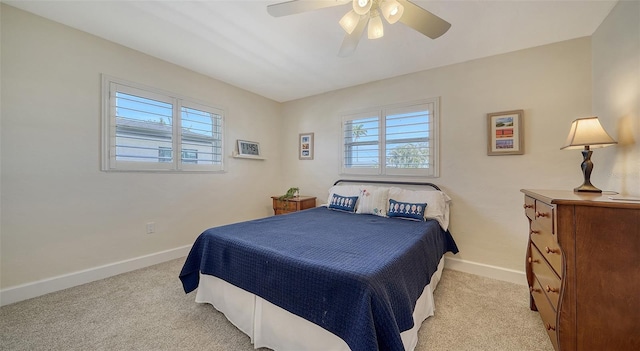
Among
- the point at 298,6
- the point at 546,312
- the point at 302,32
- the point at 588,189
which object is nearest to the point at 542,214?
the point at 588,189

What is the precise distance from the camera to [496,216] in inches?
104

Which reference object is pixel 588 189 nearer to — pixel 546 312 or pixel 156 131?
pixel 546 312

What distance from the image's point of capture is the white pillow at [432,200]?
2.61 m

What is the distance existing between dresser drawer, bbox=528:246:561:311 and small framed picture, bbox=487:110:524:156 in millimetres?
1168

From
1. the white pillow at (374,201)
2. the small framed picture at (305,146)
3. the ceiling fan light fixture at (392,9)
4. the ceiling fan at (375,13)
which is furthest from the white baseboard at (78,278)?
the ceiling fan light fixture at (392,9)

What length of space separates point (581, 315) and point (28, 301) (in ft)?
12.8

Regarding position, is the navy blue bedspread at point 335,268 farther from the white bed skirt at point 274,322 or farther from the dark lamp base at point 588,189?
the dark lamp base at point 588,189

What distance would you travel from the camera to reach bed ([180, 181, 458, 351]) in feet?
3.84

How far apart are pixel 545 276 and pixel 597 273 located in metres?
0.44

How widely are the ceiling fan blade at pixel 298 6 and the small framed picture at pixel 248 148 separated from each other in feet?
8.14

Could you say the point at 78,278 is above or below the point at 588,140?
below

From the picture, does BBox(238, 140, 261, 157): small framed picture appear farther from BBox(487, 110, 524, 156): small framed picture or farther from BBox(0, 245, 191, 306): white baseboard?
BBox(487, 110, 524, 156): small framed picture

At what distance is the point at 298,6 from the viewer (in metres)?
1.54

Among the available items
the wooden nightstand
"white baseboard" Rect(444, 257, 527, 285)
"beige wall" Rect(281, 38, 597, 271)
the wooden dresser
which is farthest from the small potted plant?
the wooden dresser
